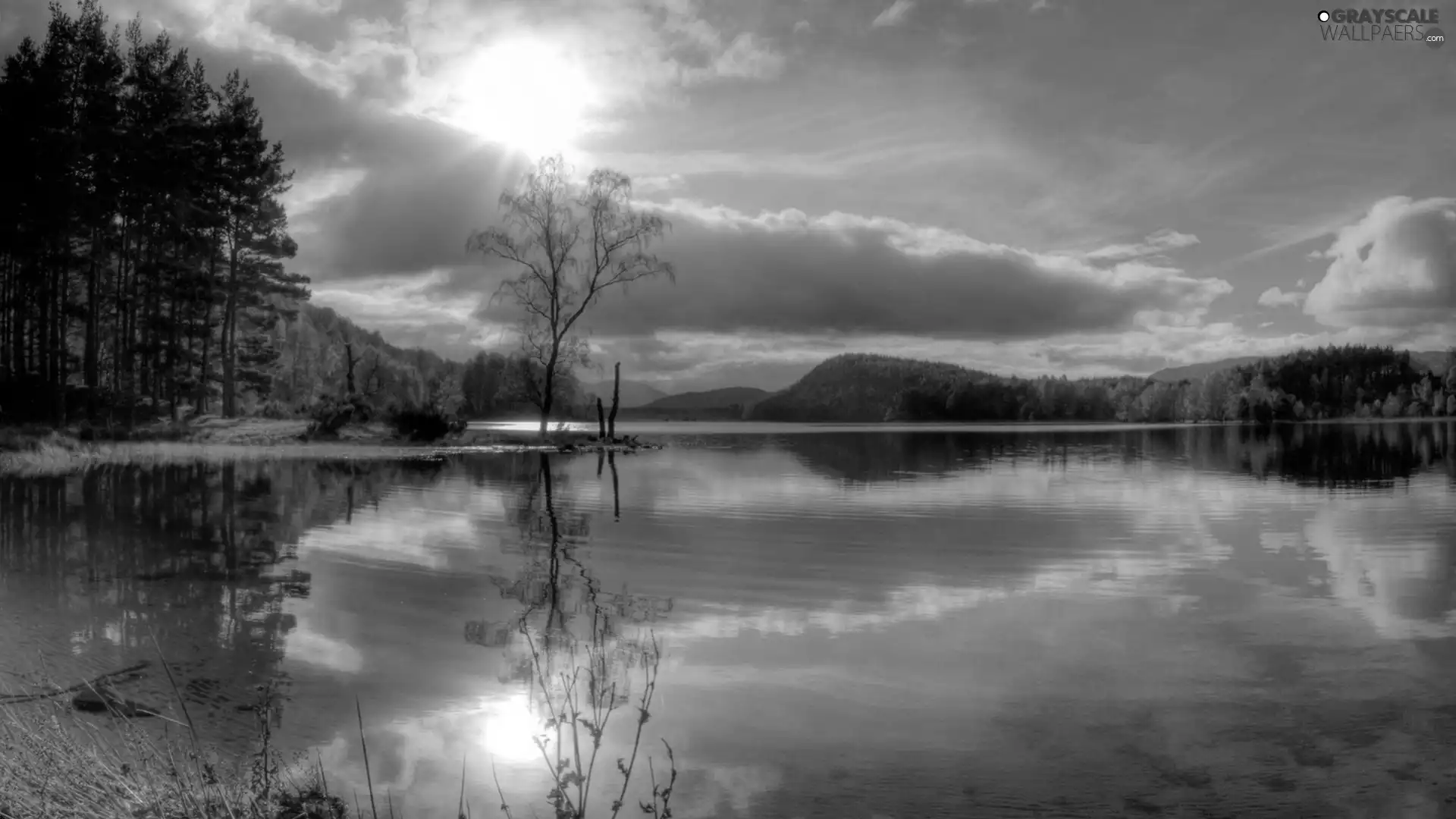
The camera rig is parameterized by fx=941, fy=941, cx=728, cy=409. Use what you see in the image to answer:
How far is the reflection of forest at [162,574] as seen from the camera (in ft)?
32.1

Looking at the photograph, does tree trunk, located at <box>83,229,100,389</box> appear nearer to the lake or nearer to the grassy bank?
the grassy bank

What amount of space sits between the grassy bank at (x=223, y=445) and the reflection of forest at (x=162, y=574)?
6947 millimetres

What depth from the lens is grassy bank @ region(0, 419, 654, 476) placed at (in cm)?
3659

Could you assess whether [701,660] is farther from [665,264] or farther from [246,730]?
[665,264]

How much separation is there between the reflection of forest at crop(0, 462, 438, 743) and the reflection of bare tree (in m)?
2.55

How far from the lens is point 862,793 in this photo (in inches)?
263

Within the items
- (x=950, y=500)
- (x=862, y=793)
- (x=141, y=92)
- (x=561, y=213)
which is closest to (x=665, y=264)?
(x=561, y=213)

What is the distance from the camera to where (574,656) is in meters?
9.84

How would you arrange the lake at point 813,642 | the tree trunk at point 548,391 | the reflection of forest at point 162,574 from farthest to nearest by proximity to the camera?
1. the tree trunk at point 548,391
2. the reflection of forest at point 162,574
3. the lake at point 813,642

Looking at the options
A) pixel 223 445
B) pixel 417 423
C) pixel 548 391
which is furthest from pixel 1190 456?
pixel 223 445

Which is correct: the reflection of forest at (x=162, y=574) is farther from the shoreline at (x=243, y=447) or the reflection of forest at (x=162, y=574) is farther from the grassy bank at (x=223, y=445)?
the grassy bank at (x=223, y=445)

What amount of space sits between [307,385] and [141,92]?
74858 mm

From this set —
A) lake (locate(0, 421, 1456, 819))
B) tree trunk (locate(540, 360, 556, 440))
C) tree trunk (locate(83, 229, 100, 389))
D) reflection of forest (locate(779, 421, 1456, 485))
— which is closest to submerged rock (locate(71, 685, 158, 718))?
lake (locate(0, 421, 1456, 819))

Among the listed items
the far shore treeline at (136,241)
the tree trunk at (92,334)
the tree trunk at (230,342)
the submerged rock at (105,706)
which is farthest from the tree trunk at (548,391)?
the submerged rock at (105,706)
